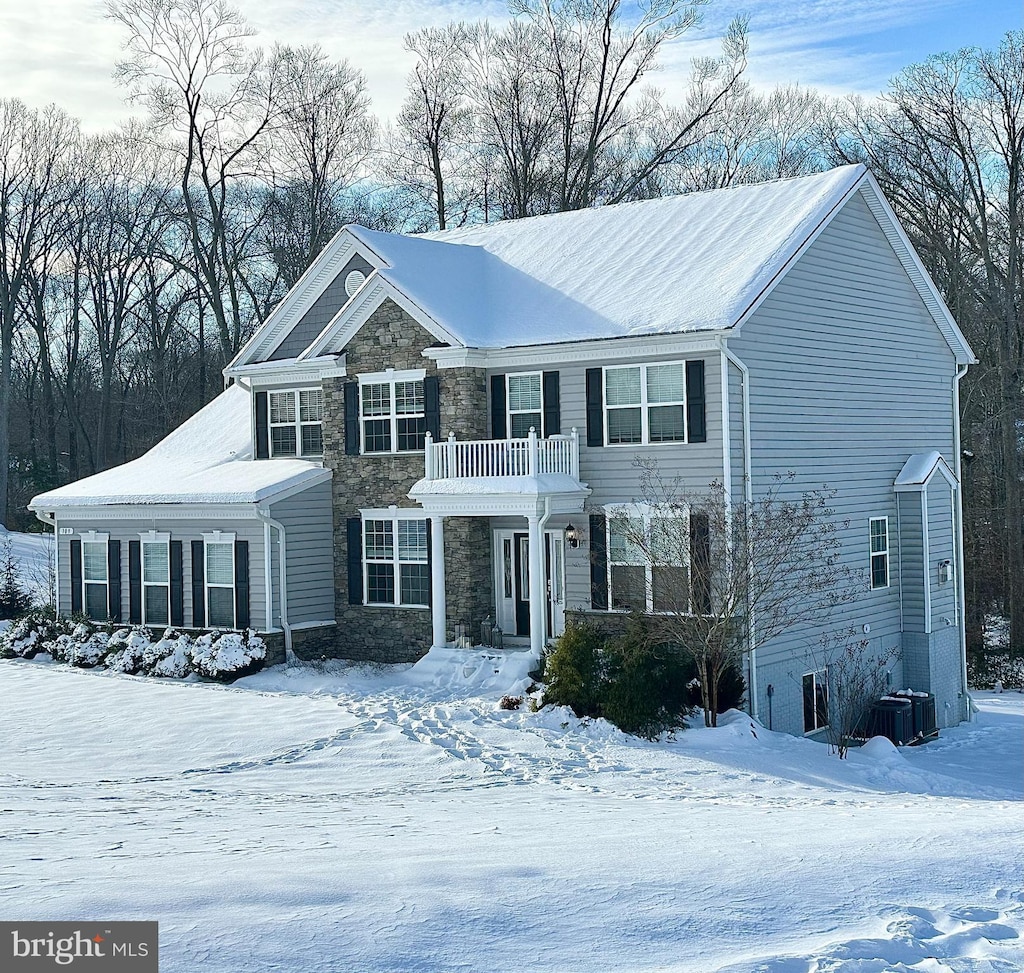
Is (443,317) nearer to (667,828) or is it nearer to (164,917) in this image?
(667,828)

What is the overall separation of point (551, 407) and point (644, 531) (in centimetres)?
292

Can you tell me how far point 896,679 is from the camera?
23.3 metres

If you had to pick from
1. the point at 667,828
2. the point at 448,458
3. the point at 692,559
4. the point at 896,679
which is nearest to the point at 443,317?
the point at 448,458

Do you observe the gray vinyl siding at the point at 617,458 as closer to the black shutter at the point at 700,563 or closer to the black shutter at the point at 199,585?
the black shutter at the point at 700,563

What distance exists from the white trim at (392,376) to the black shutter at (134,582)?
6.01 metres

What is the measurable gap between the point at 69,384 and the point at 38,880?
43.4 metres

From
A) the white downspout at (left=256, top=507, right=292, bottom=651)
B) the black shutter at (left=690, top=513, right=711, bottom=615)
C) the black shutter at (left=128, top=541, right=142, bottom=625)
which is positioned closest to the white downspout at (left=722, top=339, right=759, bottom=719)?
the black shutter at (left=690, top=513, right=711, bottom=615)

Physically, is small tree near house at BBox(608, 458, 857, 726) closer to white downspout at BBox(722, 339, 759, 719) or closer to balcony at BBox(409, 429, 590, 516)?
white downspout at BBox(722, 339, 759, 719)

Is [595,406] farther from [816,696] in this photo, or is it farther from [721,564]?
[816,696]

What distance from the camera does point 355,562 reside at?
23.5 m

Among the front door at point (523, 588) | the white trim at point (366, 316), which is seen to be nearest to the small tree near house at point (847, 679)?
the front door at point (523, 588)

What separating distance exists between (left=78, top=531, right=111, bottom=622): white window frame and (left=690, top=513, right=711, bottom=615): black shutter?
12.7 meters

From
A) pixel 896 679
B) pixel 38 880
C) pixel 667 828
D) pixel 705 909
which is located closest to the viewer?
pixel 705 909

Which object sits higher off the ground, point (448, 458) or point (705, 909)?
point (448, 458)
